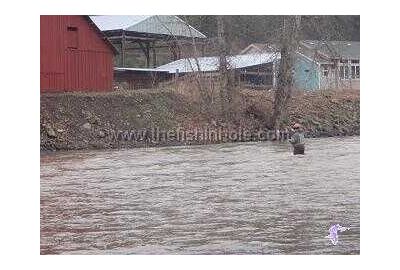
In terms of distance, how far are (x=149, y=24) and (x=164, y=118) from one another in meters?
0.92

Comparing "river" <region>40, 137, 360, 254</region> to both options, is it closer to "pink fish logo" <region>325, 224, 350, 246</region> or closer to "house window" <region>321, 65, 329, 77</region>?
"pink fish logo" <region>325, 224, 350, 246</region>

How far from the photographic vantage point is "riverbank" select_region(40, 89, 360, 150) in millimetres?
9758

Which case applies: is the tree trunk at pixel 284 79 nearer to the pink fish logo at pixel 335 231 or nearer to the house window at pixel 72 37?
the pink fish logo at pixel 335 231

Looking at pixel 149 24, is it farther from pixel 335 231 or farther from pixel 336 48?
pixel 335 231

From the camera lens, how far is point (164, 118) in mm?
9906

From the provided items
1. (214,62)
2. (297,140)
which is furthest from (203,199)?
(214,62)

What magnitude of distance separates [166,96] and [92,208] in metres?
1.38

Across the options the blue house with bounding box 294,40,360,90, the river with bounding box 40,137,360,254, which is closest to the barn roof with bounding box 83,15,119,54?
the river with bounding box 40,137,360,254

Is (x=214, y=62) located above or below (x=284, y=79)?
above

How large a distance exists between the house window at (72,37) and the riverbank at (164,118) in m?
0.48

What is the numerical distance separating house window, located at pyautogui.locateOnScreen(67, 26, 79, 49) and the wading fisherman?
7.43 feet

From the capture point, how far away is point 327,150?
990cm
